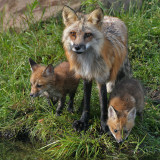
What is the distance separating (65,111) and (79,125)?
1.83 ft

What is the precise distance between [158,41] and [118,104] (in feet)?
10.1

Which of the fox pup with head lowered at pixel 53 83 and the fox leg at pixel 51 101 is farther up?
the fox pup with head lowered at pixel 53 83

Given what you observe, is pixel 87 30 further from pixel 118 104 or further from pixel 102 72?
pixel 118 104

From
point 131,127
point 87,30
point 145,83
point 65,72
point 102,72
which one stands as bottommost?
point 145,83

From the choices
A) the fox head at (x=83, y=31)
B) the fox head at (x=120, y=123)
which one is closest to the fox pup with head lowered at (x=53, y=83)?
the fox head at (x=83, y=31)

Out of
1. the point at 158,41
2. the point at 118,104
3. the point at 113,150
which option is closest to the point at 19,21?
the point at 158,41

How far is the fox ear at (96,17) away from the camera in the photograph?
5.21 m

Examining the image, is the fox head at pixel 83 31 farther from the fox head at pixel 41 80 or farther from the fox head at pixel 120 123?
the fox head at pixel 120 123

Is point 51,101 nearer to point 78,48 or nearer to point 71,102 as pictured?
point 71,102

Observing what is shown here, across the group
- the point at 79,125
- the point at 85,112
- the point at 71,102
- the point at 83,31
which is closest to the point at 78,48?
the point at 83,31

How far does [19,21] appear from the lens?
8.84 m

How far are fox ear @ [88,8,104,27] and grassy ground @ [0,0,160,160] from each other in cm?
189

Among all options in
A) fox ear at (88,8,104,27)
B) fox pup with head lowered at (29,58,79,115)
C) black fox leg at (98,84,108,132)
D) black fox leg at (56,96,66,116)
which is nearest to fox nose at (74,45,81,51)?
fox ear at (88,8,104,27)

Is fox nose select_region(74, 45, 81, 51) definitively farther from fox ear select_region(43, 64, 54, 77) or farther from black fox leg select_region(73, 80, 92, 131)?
fox ear select_region(43, 64, 54, 77)
